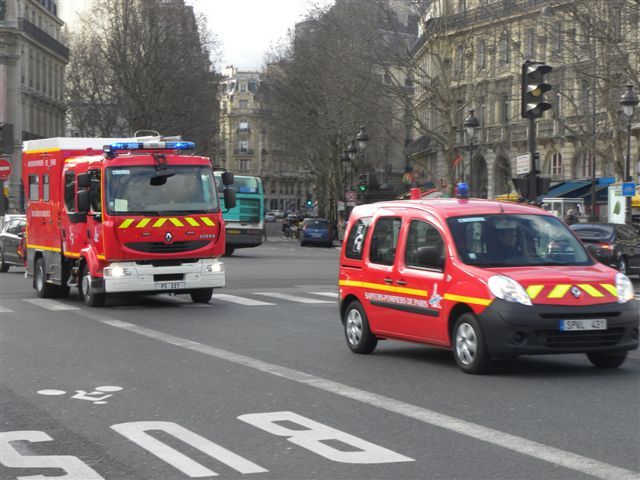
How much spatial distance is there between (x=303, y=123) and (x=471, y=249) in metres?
68.9

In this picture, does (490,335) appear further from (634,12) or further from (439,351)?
(634,12)

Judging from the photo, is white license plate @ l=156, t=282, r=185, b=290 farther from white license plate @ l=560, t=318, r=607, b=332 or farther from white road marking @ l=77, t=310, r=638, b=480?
white license plate @ l=560, t=318, r=607, b=332

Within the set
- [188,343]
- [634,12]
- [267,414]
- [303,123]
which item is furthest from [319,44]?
[267,414]

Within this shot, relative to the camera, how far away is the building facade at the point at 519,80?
4262 centimetres

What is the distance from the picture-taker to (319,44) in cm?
7181

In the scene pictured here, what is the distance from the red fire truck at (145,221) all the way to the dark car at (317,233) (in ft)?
152

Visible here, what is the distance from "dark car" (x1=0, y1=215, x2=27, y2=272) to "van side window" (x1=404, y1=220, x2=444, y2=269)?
23.1m

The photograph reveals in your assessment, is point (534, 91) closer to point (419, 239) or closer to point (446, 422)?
point (419, 239)

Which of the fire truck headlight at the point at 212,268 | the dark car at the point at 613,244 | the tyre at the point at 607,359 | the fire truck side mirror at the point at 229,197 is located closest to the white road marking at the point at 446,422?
the tyre at the point at 607,359

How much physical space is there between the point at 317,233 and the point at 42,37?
40.3 meters

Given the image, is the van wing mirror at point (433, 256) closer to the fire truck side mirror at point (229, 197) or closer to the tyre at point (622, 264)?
the fire truck side mirror at point (229, 197)

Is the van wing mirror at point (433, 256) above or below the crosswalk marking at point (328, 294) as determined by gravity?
above

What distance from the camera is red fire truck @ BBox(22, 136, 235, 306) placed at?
2116cm

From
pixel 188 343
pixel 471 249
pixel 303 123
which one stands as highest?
pixel 303 123
